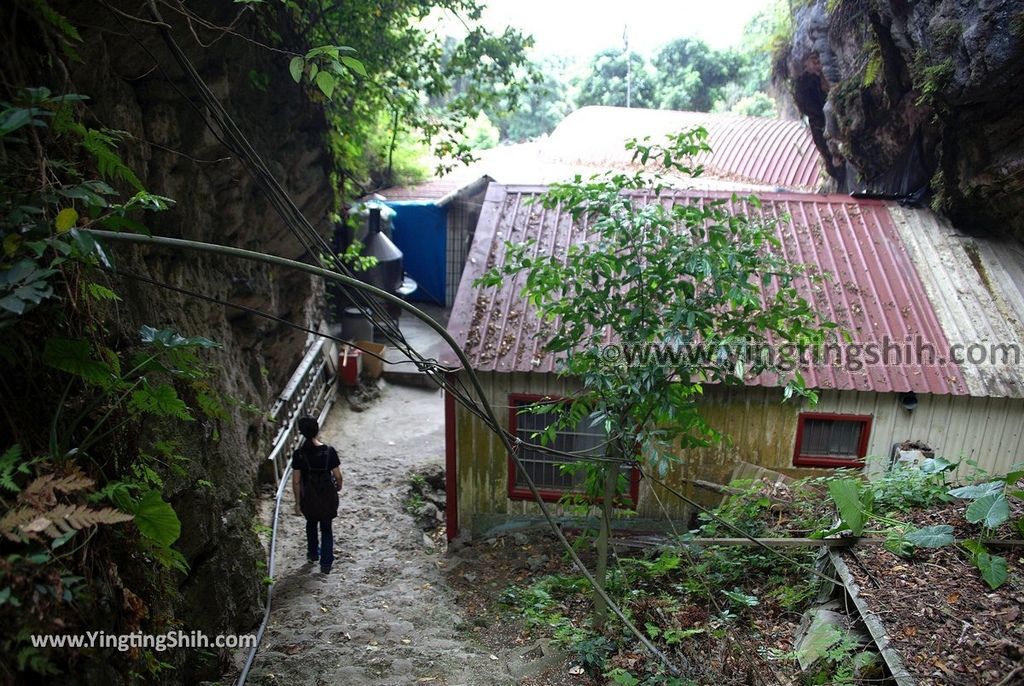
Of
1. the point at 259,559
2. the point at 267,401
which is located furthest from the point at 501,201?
the point at 259,559

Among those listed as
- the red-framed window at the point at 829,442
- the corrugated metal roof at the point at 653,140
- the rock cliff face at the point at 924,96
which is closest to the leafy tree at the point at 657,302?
the red-framed window at the point at 829,442

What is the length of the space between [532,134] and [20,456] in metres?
32.9

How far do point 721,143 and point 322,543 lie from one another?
14576 mm

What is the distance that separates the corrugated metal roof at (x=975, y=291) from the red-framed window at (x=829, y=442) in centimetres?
131

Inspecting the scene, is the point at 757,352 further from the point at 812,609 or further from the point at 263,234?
the point at 263,234

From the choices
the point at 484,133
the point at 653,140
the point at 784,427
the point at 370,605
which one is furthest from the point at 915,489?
the point at 484,133

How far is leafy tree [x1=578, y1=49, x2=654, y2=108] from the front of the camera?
27953 mm

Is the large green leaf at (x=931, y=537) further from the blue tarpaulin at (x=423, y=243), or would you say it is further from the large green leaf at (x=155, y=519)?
the blue tarpaulin at (x=423, y=243)

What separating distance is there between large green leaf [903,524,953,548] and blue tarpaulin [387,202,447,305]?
1426 cm

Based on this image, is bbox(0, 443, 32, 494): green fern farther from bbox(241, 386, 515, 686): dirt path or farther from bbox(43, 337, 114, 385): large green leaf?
bbox(241, 386, 515, 686): dirt path

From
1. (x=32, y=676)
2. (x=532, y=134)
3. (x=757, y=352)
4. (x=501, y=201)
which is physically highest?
(x=532, y=134)

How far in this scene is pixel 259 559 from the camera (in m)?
6.25

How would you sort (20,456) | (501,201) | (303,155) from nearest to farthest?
(20,456) → (303,155) → (501,201)

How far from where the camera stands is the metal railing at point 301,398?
949 cm
